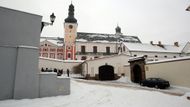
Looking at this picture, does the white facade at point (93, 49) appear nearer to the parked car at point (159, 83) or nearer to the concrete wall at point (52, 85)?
the parked car at point (159, 83)

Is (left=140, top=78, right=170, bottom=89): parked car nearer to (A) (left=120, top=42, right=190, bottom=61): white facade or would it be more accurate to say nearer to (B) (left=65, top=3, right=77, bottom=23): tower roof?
(A) (left=120, top=42, right=190, bottom=61): white facade

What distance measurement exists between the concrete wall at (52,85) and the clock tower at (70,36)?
3542 centimetres

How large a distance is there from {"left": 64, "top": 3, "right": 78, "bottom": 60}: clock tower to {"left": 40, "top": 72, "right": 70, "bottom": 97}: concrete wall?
3542 cm

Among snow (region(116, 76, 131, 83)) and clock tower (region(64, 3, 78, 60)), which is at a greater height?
clock tower (region(64, 3, 78, 60))

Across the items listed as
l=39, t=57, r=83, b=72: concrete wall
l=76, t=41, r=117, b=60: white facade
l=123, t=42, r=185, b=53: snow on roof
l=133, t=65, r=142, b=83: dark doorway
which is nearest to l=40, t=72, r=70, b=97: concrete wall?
l=133, t=65, r=142, b=83: dark doorway

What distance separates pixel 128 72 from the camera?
25.9 m

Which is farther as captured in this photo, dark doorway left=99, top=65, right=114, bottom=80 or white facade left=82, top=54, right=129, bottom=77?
dark doorway left=99, top=65, right=114, bottom=80

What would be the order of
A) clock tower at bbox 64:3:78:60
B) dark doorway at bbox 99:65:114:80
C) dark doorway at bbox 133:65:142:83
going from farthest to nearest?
clock tower at bbox 64:3:78:60 → dark doorway at bbox 99:65:114:80 → dark doorway at bbox 133:65:142:83

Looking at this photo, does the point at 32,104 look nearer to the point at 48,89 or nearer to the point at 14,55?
the point at 48,89

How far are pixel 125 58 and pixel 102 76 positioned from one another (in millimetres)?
5140

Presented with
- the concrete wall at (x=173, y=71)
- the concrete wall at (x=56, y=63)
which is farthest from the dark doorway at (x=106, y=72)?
the concrete wall at (x=173, y=71)

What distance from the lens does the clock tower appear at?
45.7 m

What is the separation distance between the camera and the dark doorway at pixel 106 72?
28719mm

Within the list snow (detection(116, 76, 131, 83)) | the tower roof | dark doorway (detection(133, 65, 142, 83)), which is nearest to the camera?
dark doorway (detection(133, 65, 142, 83))
